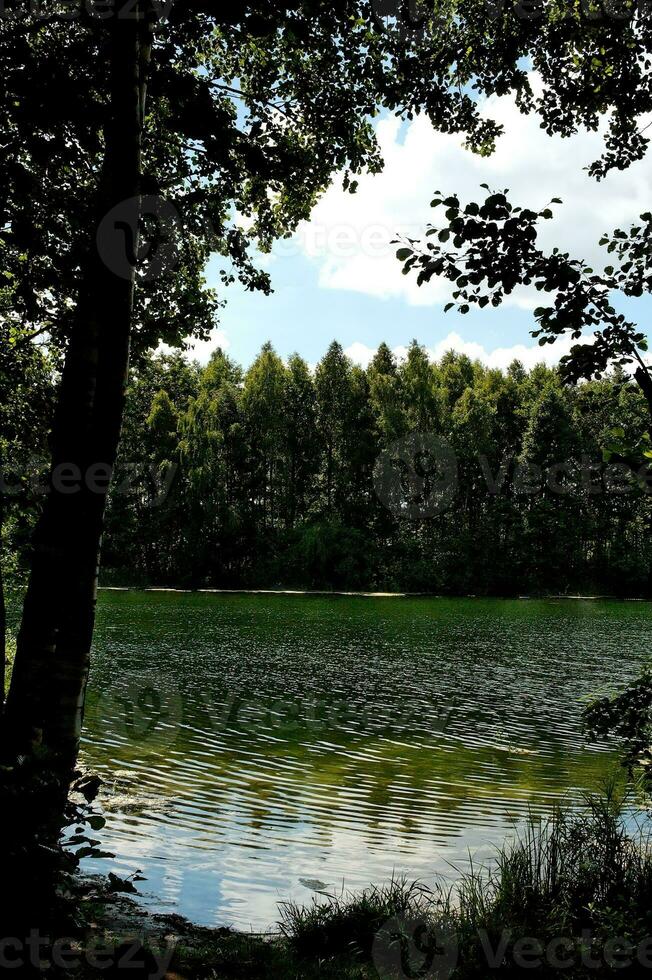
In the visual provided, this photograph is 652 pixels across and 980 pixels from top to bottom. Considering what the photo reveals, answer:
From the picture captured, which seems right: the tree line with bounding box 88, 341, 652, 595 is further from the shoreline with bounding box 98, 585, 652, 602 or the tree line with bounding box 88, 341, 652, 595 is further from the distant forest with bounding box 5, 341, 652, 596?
the shoreline with bounding box 98, 585, 652, 602

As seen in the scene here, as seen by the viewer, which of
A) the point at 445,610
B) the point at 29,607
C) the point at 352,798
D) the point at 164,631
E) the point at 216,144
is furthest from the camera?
the point at 445,610

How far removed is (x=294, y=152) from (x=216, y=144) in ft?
4.03

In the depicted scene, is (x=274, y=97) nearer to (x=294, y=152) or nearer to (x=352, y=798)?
(x=294, y=152)

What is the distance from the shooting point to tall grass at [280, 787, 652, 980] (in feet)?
14.6

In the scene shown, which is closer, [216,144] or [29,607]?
[29,607]

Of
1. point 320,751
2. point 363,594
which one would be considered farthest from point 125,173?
point 363,594

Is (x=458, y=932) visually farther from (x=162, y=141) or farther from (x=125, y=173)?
(x=162, y=141)

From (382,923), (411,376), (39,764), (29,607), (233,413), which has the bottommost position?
(382,923)

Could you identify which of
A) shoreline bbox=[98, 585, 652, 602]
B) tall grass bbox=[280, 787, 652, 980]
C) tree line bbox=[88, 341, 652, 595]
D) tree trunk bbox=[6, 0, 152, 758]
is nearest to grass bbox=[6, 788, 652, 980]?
tall grass bbox=[280, 787, 652, 980]

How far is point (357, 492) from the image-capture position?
67.6 metres

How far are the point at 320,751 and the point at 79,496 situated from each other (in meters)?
9.64

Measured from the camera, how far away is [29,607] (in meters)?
4.52

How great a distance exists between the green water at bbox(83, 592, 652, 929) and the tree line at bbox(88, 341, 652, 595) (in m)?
32.4

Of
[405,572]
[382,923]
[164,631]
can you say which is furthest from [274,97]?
[405,572]
